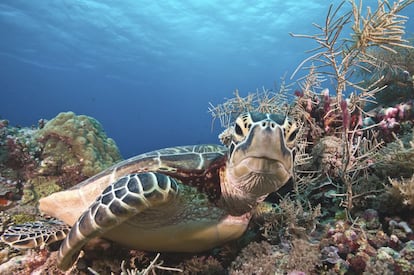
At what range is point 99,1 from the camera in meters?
23.6

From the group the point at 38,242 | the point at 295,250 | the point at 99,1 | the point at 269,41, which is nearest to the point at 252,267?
the point at 295,250

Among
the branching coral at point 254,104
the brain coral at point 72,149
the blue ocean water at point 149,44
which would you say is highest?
the blue ocean water at point 149,44

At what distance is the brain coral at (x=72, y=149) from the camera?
451 centimetres

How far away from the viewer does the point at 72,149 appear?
15.6ft

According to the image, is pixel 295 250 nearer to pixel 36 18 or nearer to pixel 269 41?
pixel 36 18

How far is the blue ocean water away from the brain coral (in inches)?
83.9

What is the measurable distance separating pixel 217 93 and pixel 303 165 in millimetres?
69601

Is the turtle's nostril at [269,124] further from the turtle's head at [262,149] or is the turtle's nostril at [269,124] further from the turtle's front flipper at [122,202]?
the turtle's front flipper at [122,202]

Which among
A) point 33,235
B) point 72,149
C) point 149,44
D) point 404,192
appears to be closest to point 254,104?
point 404,192

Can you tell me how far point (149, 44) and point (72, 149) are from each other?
32358 millimetres

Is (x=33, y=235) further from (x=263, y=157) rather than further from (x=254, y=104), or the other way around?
(x=254, y=104)

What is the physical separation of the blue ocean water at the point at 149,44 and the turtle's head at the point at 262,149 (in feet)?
9.91

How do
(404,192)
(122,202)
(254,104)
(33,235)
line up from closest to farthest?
(122,202)
(404,192)
(33,235)
(254,104)

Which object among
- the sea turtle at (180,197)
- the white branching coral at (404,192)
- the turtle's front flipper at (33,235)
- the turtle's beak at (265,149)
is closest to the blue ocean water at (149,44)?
the sea turtle at (180,197)
